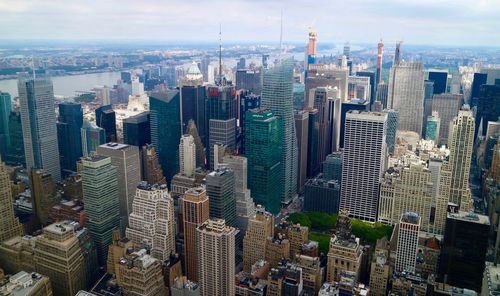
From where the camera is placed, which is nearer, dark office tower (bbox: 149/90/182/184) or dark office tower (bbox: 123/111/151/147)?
dark office tower (bbox: 149/90/182/184)

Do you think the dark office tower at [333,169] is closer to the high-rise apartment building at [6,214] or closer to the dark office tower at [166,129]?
the dark office tower at [166,129]

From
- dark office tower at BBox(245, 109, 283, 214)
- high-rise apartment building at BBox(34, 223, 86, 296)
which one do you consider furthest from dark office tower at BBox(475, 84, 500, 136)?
high-rise apartment building at BBox(34, 223, 86, 296)

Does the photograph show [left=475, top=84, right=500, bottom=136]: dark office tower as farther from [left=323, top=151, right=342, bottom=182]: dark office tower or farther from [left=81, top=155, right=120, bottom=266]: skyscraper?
[left=81, top=155, right=120, bottom=266]: skyscraper

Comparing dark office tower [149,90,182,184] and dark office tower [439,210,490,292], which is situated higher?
dark office tower [149,90,182,184]

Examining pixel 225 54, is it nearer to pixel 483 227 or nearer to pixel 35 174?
pixel 35 174

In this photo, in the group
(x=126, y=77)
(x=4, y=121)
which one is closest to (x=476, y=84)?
(x=126, y=77)

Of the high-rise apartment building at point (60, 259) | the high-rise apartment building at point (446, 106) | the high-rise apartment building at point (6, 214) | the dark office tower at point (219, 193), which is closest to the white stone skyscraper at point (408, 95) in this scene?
the high-rise apartment building at point (446, 106)

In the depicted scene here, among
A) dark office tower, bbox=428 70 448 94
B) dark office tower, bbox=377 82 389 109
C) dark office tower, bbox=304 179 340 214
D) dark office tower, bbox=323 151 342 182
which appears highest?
dark office tower, bbox=428 70 448 94
